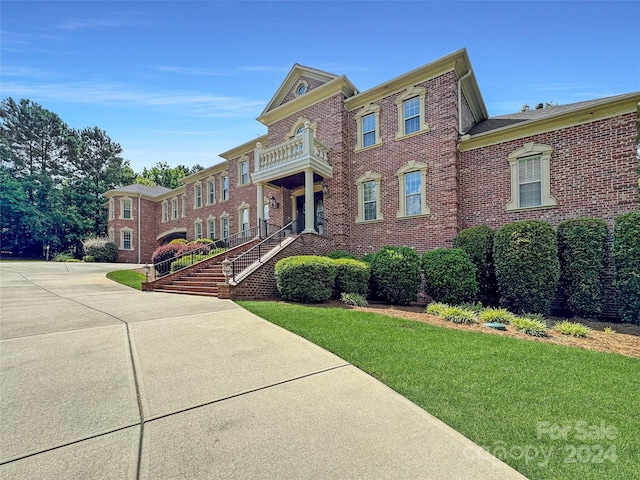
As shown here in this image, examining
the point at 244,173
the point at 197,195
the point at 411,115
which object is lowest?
the point at 197,195

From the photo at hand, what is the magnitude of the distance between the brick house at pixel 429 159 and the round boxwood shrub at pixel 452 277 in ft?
6.57

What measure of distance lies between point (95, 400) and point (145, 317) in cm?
353

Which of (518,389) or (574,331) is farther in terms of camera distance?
(574,331)

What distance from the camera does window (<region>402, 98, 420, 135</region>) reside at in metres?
11.5

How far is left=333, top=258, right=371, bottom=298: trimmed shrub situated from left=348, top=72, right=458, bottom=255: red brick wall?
313cm

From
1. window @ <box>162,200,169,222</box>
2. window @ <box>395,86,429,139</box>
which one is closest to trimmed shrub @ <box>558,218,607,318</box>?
window @ <box>395,86,429,139</box>

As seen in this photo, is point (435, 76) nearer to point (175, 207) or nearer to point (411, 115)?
point (411, 115)

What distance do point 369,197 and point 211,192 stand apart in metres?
14.5

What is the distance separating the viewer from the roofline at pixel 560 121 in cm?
815

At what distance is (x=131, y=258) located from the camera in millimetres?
27891

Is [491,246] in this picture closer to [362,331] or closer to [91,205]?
[362,331]

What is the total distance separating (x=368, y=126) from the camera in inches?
504

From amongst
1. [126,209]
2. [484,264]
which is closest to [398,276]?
[484,264]

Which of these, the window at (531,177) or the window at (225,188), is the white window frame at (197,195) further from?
the window at (531,177)
